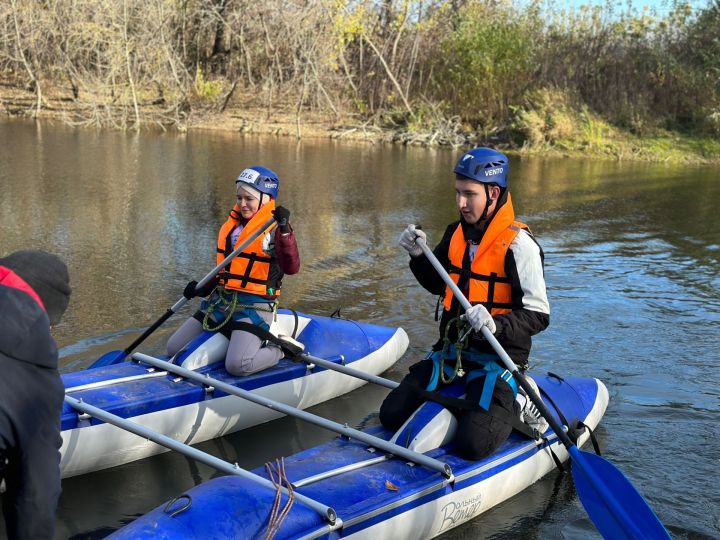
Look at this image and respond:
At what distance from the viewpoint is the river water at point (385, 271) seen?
509 centimetres

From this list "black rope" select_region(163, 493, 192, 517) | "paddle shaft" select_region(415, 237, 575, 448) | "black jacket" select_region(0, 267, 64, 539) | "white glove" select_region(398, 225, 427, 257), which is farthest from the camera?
"white glove" select_region(398, 225, 427, 257)

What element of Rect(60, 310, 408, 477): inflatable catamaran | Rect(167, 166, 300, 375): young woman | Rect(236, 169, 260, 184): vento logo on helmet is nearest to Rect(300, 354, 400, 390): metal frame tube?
Rect(60, 310, 408, 477): inflatable catamaran

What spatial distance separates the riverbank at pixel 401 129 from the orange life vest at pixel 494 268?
1865cm

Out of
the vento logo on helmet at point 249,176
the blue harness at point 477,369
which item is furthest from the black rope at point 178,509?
the vento logo on helmet at point 249,176

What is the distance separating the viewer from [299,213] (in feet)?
41.5

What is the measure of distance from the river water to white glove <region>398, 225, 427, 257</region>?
1.52 m

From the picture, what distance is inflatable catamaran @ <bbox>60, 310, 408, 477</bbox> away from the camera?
4.95 m

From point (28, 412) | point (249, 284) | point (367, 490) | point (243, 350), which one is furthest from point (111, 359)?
point (28, 412)

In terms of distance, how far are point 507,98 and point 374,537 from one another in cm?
2228

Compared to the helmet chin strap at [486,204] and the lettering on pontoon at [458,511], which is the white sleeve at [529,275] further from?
the lettering on pontoon at [458,511]

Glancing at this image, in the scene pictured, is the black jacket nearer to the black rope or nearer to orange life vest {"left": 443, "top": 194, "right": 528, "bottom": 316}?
the black rope

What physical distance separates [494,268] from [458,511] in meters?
1.30

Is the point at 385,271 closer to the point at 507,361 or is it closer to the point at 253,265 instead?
the point at 253,265

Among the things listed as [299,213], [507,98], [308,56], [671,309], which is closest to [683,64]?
[507,98]
